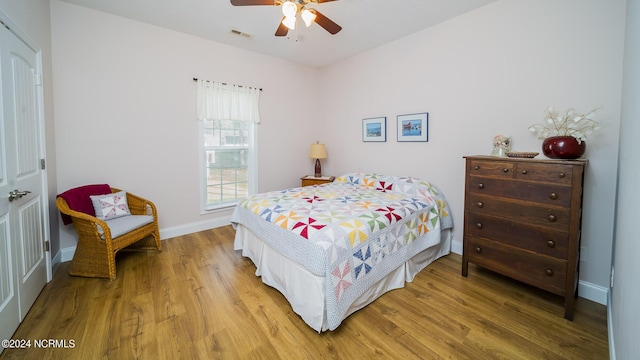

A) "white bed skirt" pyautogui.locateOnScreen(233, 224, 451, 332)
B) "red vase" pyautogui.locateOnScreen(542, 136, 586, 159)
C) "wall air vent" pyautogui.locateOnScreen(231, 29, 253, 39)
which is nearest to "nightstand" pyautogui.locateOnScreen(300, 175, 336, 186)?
"white bed skirt" pyautogui.locateOnScreen(233, 224, 451, 332)

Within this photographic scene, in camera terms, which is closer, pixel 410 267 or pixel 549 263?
pixel 549 263

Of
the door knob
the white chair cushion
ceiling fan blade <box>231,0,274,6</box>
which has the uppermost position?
ceiling fan blade <box>231,0,274,6</box>

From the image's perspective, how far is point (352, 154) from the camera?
14.0 feet

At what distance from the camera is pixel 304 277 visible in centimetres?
184

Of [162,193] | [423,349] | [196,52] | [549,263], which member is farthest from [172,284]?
[549,263]

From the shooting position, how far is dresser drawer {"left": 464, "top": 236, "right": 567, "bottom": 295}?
6.35ft

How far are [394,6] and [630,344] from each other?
9.72ft

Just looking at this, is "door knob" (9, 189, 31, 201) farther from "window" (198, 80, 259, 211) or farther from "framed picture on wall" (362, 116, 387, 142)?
"framed picture on wall" (362, 116, 387, 142)

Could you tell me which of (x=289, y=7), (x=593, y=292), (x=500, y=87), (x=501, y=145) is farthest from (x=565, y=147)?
(x=289, y=7)

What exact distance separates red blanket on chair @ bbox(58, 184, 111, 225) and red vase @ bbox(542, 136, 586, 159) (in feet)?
13.8

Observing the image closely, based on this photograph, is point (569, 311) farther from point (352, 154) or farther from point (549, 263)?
point (352, 154)

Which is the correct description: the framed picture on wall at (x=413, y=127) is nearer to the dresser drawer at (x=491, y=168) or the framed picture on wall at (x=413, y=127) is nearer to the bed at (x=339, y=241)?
the bed at (x=339, y=241)

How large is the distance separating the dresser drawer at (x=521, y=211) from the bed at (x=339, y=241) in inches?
18.3

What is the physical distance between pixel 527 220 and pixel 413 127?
66.0 inches
